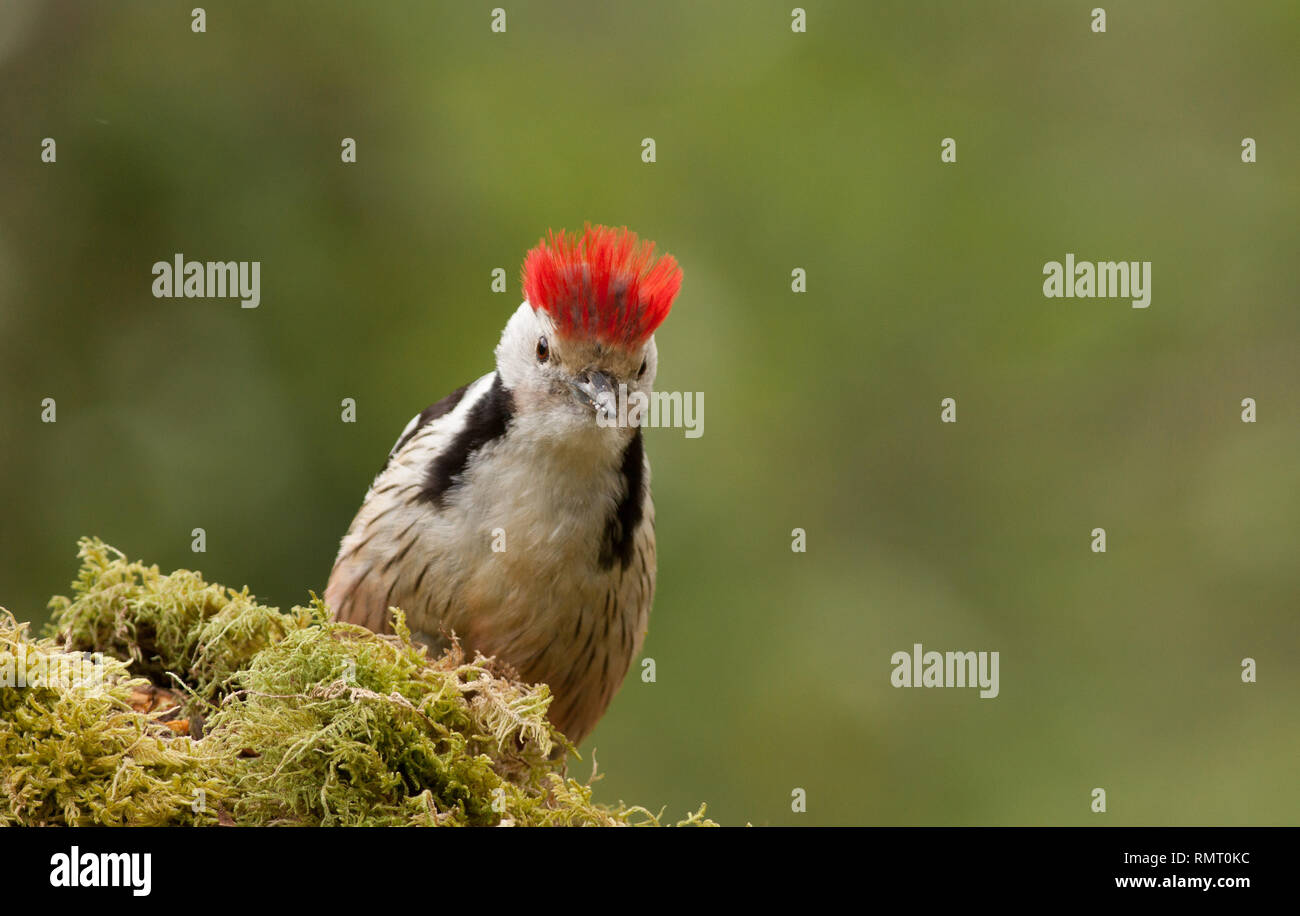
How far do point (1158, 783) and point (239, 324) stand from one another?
4.53m

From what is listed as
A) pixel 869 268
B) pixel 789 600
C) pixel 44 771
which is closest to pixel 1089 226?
pixel 869 268

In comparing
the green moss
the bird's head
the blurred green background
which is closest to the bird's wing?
the bird's head

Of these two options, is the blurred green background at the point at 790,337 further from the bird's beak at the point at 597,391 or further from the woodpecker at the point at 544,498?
the bird's beak at the point at 597,391

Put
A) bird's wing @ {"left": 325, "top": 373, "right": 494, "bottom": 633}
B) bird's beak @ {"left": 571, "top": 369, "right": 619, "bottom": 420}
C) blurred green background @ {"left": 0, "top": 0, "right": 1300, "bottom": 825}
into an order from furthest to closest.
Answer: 1. blurred green background @ {"left": 0, "top": 0, "right": 1300, "bottom": 825}
2. bird's wing @ {"left": 325, "top": 373, "right": 494, "bottom": 633}
3. bird's beak @ {"left": 571, "top": 369, "right": 619, "bottom": 420}

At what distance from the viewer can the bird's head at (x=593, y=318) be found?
2.81 m

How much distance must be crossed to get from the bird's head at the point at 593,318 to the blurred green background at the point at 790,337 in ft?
7.07

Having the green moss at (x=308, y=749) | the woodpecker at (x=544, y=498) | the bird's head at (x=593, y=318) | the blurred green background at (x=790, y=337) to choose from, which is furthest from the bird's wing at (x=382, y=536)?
the blurred green background at (x=790, y=337)

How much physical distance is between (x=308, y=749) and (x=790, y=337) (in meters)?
4.30

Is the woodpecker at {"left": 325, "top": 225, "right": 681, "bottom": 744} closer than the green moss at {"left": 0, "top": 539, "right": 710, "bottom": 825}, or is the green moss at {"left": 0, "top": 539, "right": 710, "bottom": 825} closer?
the green moss at {"left": 0, "top": 539, "right": 710, "bottom": 825}

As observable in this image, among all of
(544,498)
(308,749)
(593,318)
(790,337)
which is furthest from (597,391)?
(790,337)

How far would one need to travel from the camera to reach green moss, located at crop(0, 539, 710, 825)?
189 centimetres

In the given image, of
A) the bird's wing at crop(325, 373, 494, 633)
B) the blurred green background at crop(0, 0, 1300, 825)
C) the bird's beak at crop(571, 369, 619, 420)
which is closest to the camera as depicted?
the bird's beak at crop(571, 369, 619, 420)

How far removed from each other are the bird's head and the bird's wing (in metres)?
0.38

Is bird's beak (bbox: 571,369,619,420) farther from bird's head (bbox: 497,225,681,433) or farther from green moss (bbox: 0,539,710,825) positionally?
green moss (bbox: 0,539,710,825)
